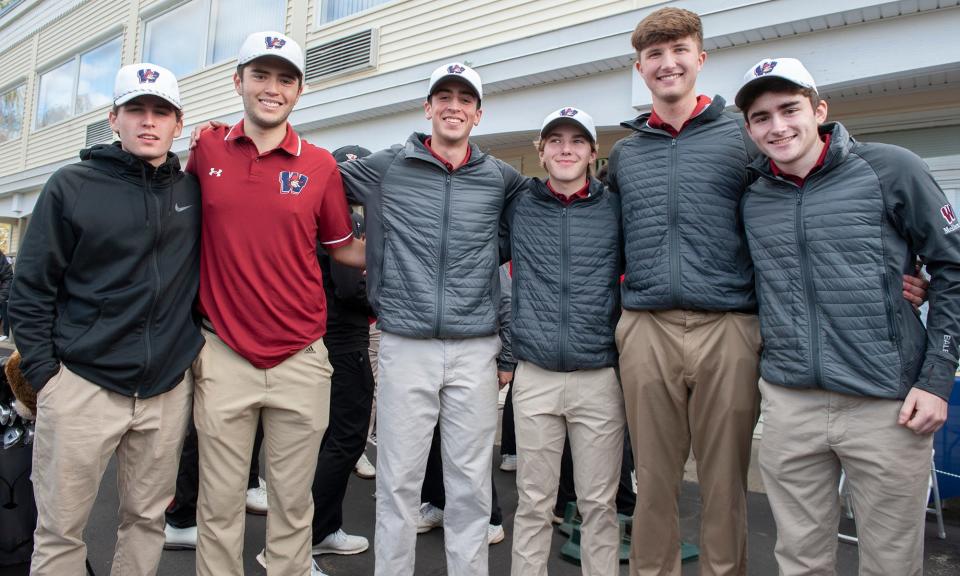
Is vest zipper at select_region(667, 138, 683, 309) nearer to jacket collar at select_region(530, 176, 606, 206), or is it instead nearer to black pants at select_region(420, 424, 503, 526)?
jacket collar at select_region(530, 176, 606, 206)

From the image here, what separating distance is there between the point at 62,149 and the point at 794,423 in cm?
1723

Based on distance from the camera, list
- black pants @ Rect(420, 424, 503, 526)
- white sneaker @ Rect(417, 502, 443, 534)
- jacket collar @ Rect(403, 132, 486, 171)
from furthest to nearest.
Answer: black pants @ Rect(420, 424, 503, 526)
white sneaker @ Rect(417, 502, 443, 534)
jacket collar @ Rect(403, 132, 486, 171)

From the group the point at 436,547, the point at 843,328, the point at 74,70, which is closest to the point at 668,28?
the point at 843,328

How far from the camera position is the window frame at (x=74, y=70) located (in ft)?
44.7

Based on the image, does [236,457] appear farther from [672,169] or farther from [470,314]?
[672,169]

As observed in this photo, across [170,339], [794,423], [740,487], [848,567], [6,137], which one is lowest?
[848,567]

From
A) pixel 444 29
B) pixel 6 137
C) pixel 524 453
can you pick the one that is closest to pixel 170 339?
pixel 524 453

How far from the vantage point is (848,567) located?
3.49 m

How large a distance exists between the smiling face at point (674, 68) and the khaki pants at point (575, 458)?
126 centimetres

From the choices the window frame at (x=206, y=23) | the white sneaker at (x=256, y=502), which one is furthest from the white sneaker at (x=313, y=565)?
the window frame at (x=206, y=23)

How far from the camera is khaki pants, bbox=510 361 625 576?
2734mm

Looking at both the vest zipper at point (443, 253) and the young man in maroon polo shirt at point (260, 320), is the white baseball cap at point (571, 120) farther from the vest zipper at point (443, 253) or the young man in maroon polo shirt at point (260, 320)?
the young man in maroon polo shirt at point (260, 320)

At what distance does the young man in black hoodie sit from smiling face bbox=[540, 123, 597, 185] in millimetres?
1634

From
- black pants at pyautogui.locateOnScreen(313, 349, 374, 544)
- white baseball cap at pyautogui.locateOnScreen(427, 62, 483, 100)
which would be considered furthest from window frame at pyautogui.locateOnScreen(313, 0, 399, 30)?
black pants at pyautogui.locateOnScreen(313, 349, 374, 544)
